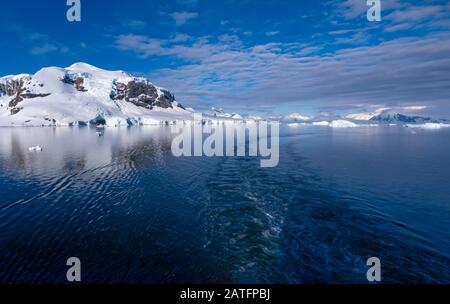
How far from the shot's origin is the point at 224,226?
66.0ft

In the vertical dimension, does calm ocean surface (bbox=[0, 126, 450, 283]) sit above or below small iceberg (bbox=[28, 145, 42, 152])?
below

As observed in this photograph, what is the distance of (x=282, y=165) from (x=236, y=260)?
29.8 meters

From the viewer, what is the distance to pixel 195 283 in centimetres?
1330

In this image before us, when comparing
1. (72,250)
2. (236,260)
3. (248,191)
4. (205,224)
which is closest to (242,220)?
(205,224)

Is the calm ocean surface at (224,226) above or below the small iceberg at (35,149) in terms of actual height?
below

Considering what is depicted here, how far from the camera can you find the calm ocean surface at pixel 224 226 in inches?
563

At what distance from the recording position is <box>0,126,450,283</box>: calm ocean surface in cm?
1430

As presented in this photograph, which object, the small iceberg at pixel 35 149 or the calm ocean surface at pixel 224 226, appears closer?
the calm ocean surface at pixel 224 226

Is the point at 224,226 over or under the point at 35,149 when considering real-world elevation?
under

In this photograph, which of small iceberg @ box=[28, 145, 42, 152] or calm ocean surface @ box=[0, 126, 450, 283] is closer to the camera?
calm ocean surface @ box=[0, 126, 450, 283]

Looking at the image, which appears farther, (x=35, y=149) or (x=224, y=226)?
(x=35, y=149)
